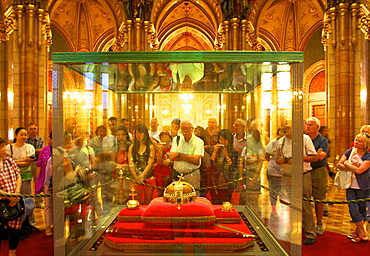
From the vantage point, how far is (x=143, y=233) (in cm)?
384

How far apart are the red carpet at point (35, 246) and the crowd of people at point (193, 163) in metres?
0.24

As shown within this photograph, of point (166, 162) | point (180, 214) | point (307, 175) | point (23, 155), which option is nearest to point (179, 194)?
point (180, 214)

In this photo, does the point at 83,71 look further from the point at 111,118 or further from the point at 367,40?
the point at 367,40

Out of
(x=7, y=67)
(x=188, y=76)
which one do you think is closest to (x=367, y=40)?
(x=188, y=76)

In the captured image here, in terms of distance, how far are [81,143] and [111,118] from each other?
94 cm

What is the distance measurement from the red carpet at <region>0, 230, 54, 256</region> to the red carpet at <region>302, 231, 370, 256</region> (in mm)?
3724

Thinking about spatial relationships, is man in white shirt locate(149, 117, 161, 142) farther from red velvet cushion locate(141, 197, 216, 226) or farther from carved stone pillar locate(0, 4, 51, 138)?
carved stone pillar locate(0, 4, 51, 138)

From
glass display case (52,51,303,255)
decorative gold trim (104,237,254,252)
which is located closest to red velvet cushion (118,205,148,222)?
glass display case (52,51,303,255)

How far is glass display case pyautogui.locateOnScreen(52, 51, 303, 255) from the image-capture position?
3576mm

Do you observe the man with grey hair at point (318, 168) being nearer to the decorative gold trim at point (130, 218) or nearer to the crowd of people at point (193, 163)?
the crowd of people at point (193, 163)

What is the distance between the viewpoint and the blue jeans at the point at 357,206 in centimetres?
486

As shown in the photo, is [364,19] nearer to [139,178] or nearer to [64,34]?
[139,178]

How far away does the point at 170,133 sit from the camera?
5.32m

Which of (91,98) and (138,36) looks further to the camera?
(138,36)
